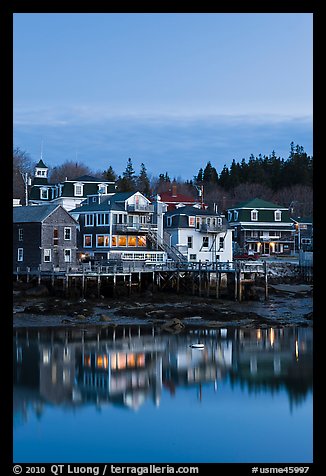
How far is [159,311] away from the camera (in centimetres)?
4306

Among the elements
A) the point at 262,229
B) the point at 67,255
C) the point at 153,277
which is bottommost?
the point at 153,277

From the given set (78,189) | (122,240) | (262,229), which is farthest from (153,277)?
(262,229)

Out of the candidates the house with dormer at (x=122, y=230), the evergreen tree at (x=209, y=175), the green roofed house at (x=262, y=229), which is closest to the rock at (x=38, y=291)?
the house with dormer at (x=122, y=230)

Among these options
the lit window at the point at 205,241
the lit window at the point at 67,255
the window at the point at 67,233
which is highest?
the window at the point at 67,233

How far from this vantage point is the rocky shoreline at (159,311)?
39.0 metres

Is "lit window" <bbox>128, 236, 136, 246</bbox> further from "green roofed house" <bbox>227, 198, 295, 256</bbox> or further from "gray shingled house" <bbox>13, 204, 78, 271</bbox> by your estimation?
"green roofed house" <bbox>227, 198, 295, 256</bbox>

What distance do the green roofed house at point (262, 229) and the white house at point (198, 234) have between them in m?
21.7

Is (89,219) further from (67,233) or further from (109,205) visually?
(67,233)

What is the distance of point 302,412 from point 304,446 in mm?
2978

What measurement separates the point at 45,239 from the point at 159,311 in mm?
15165

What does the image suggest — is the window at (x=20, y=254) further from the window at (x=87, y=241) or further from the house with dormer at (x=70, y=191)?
the house with dormer at (x=70, y=191)

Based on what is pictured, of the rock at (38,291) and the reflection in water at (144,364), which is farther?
the rock at (38,291)

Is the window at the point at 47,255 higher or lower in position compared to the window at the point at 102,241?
lower
